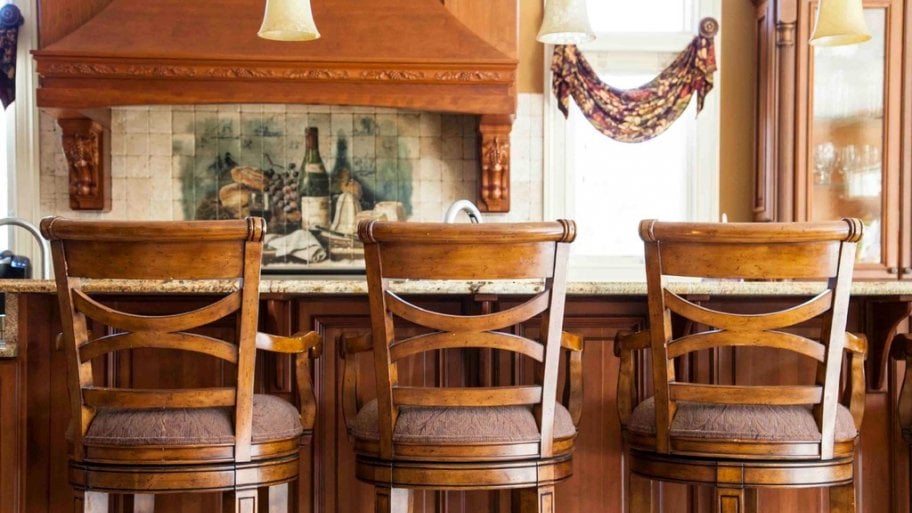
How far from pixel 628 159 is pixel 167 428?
3.74 m

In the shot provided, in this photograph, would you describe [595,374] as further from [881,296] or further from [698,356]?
[881,296]

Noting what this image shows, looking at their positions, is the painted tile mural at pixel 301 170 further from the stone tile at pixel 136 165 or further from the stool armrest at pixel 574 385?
the stool armrest at pixel 574 385

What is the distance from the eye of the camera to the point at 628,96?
506cm

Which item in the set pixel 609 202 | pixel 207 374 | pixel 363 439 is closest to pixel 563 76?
pixel 609 202

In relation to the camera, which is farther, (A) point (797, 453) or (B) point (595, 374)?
(B) point (595, 374)

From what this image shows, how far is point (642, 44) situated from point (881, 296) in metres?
2.90

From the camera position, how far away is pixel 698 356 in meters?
2.61

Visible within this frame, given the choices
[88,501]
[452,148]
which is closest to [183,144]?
[452,148]

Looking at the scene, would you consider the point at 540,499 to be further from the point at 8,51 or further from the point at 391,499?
the point at 8,51

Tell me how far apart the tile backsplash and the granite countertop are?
265cm

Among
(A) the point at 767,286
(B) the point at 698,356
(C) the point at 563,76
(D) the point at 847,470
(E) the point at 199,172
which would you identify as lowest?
(D) the point at 847,470

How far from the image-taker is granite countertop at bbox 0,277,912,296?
7.64ft

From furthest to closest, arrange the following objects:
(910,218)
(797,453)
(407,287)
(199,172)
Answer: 1. (199,172)
2. (910,218)
3. (407,287)
4. (797,453)

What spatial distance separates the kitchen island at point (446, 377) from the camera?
8.19 feet
